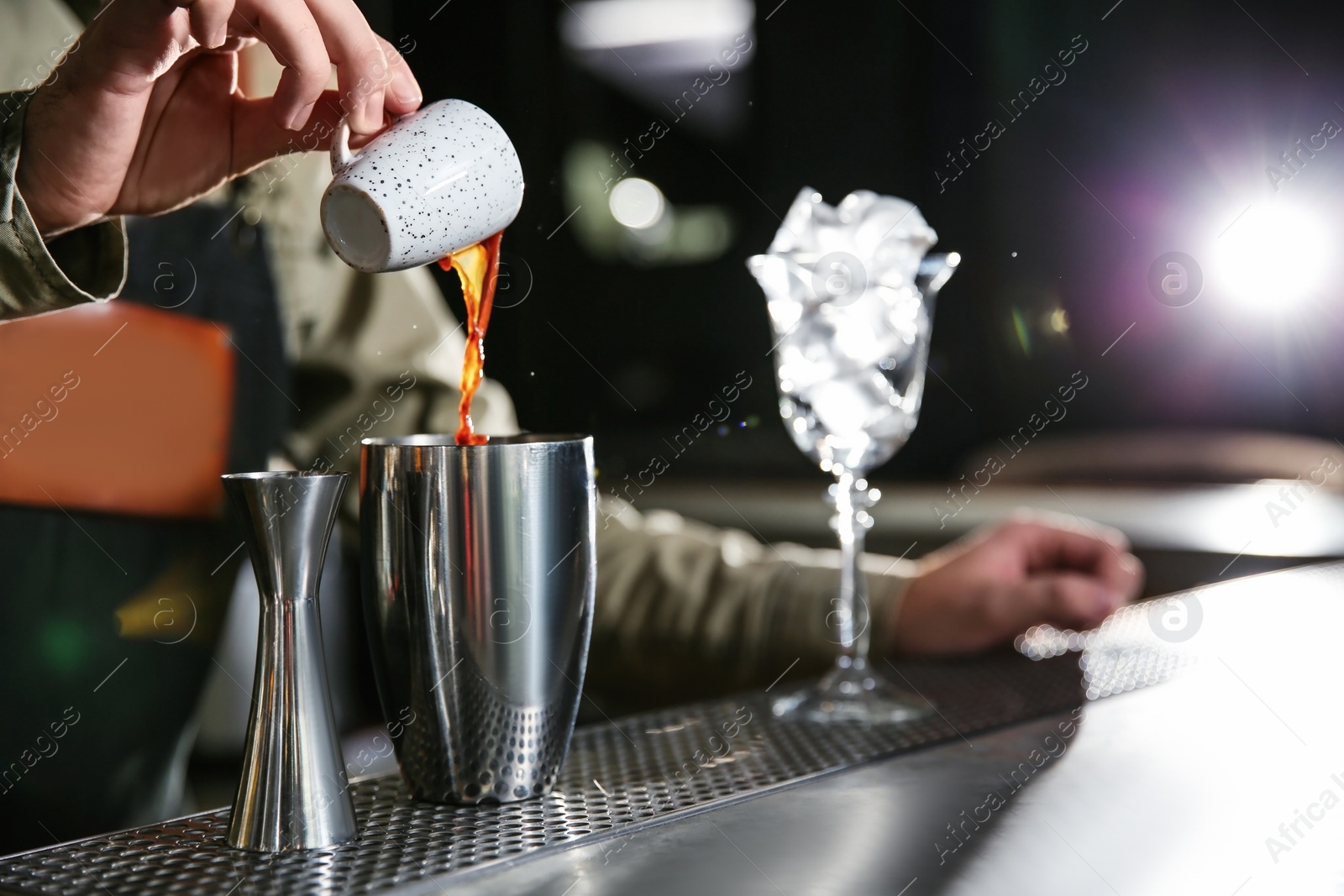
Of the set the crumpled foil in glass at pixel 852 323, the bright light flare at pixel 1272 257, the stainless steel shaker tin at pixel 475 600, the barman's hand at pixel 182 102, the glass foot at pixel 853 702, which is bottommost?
the glass foot at pixel 853 702

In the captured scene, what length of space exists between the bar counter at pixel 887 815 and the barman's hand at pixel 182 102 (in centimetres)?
32

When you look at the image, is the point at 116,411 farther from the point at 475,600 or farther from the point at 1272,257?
the point at 1272,257

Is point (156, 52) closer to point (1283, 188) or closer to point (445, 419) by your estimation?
point (445, 419)

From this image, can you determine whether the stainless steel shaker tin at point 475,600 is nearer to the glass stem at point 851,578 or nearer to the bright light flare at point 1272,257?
the glass stem at point 851,578

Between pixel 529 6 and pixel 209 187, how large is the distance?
4.72 feet

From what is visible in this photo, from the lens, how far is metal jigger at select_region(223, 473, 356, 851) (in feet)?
1.47

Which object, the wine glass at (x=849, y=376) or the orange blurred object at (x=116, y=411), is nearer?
the wine glass at (x=849, y=376)

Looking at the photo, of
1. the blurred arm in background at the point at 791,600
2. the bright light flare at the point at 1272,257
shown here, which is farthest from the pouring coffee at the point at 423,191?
the bright light flare at the point at 1272,257

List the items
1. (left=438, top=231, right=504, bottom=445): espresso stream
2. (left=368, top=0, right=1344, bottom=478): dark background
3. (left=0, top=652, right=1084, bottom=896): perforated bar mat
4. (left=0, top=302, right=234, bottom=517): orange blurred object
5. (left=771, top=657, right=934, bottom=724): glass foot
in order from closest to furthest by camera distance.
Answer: (left=0, top=652, right=1084, bottom=896): perforated bar mat → (left=438, top=231, right=504, bottom=445): espresso stream → (left=771, top=657, right=934, bottom=724): glass foot → (left=0, top=302, right=234, bottom=517): orange blurred object → (left=368, top=0, right=1344, bottom=478): dark background

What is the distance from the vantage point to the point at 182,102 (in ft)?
2.02

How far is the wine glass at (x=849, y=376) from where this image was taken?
749 millimetres

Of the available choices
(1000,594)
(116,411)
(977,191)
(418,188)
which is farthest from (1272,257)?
(418,188)

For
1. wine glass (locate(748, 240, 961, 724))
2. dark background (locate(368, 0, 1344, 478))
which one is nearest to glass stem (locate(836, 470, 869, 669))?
wine glass (locate(748, 240, 961, 724))

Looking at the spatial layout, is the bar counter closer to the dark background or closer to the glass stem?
the glass stem
